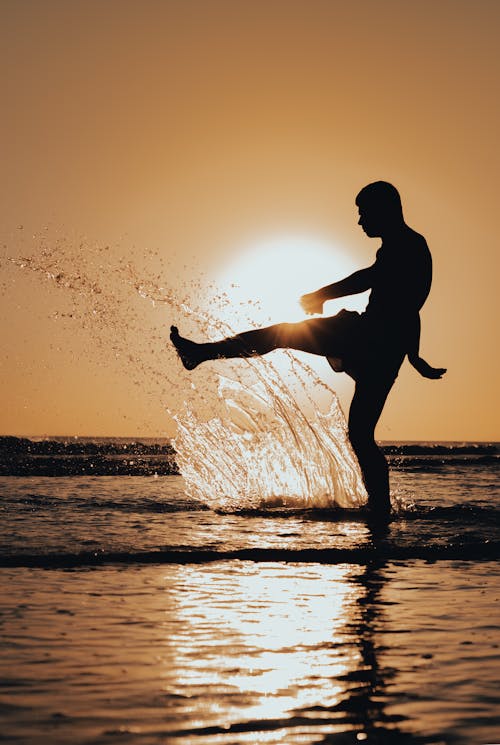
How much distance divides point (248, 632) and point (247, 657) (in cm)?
43

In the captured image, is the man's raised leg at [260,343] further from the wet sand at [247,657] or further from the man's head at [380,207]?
the wet sand at [247,657]

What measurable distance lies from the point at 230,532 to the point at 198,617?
128 inches

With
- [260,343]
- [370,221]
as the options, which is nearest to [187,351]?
[260,343]

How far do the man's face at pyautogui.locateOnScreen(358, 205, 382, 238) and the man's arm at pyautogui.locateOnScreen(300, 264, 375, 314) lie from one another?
11.7 inches

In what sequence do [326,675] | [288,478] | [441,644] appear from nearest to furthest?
1. [326,675]
2. [441,644]
3. [288,478]

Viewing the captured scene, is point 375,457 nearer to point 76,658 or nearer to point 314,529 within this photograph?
point 314,529

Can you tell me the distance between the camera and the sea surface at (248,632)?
10.0ft

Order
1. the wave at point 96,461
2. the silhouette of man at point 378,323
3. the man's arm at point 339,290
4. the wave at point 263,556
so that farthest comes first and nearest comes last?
the wave at point 96,461, the silhouette of man at point 378,323, the man's arm at point 339,290, the wave at point 263,556

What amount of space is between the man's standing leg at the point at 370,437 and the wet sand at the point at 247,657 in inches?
115

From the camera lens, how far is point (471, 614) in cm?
471

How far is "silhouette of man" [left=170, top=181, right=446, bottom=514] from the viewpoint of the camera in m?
8.47

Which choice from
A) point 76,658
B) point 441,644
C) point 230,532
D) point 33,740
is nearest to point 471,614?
point 441,644

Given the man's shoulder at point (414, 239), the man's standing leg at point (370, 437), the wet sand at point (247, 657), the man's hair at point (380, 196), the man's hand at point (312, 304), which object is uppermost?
the man's hair at point (380, 196)

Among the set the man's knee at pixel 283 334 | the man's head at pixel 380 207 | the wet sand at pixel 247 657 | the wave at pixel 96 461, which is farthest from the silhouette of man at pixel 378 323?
the wave at pixel 96 461
